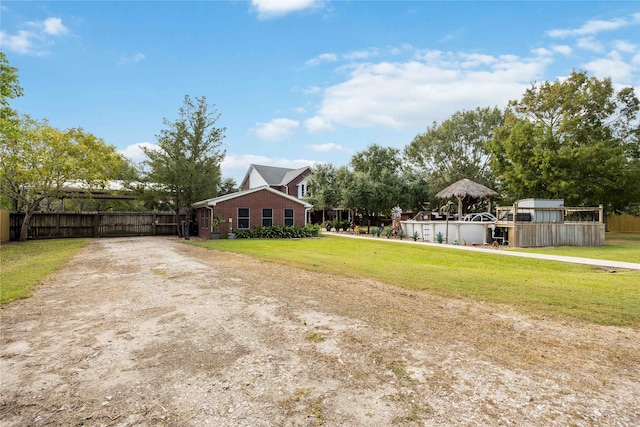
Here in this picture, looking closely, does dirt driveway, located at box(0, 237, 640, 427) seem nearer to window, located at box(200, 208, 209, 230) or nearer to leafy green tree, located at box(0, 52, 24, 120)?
leafy green tree, located at box(0, 52, 24, 120)

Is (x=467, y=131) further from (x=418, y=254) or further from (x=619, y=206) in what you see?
(x=418, y=254)

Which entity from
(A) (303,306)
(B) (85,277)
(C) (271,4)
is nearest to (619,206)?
(C) (271,4)

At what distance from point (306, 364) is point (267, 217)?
21.3m

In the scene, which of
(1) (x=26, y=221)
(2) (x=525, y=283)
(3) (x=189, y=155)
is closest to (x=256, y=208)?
(3) (x=189, y=155)

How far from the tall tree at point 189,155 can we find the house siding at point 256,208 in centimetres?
208

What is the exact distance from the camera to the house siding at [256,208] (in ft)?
76.3

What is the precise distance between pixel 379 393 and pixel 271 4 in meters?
14.2

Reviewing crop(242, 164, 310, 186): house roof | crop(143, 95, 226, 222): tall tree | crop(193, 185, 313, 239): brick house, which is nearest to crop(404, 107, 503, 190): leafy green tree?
crop(242, 164, 310, 186): house roof

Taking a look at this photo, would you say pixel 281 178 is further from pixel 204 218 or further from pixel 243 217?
pixel 243 217

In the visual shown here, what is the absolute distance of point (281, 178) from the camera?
1635 inches

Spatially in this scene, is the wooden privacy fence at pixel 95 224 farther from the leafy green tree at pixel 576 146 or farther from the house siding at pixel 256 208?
the leafy green tree at pixel 576 146

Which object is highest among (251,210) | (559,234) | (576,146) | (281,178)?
(576,146)

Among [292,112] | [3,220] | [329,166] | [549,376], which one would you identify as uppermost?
[292,112]

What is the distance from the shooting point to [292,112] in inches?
966
